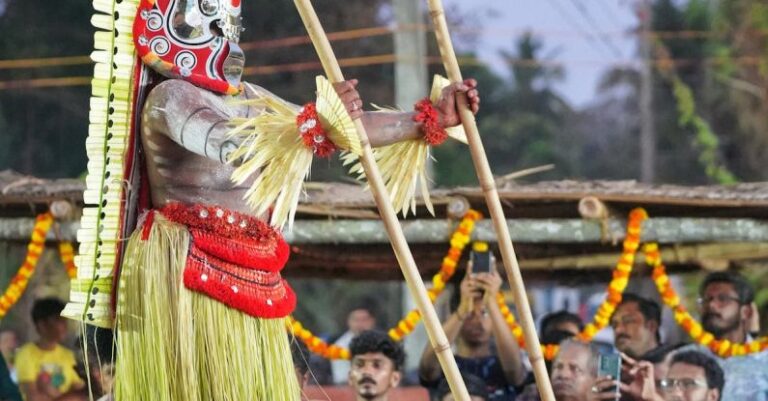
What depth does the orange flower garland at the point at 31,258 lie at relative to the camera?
7793mm

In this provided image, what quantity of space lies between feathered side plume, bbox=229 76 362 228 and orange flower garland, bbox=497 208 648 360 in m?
3.10

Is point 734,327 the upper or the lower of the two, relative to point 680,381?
upper

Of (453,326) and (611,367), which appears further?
(453,326)

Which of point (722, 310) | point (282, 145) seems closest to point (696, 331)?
point (722, 310)

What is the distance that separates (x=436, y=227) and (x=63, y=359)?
9.18 ft

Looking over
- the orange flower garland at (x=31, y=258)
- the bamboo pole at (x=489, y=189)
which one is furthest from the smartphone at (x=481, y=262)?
the bamboo pole at (x=489, y=189)

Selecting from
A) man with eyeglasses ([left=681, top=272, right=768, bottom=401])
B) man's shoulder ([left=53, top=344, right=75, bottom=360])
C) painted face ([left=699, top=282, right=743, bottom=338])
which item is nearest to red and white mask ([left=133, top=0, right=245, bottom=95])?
man with eyeglasses ([left=681, top=272, right=768, bottom=401])

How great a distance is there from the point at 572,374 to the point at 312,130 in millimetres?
3473

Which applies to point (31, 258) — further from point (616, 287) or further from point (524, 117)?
point (524, 117)

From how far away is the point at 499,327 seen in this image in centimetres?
748

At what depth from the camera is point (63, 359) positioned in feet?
30.1

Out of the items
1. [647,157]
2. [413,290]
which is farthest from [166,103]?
[647,157]

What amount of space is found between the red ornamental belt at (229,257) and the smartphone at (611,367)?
2.81 metres

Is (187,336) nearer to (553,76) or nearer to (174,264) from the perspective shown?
(174,264)
